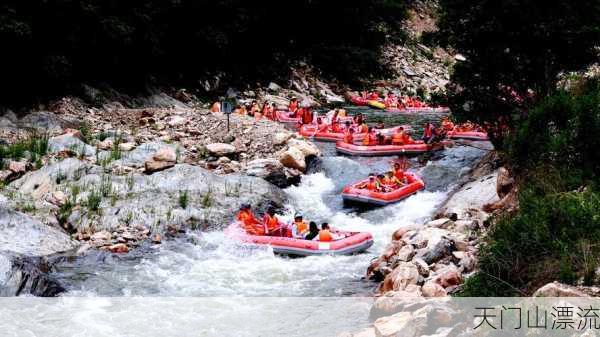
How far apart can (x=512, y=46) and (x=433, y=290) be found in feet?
27.3

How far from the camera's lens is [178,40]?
2800cm

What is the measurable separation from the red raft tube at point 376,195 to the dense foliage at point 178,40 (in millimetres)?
10327

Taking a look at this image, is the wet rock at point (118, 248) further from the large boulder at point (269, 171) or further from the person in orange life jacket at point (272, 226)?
the large boulder at point (269, 171)

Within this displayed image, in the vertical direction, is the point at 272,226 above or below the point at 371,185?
below

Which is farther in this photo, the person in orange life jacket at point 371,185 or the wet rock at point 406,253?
the person in orange life jacket at point 371,185

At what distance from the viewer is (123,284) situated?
11.1 metres

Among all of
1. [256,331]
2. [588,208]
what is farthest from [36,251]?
[588,208]

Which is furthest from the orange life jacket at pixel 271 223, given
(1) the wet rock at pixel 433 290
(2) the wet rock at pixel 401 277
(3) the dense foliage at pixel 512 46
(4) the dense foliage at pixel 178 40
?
(4) the dense foliage at pixel 178 40

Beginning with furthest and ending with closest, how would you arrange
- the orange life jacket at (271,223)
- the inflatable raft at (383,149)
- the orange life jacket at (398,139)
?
1. the orange life jacket at (398,139)
2. the inflatable raft at (383,149)
3. the orange life jacket at (271,223)

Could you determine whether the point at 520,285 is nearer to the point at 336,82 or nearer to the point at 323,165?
the point at 323,165

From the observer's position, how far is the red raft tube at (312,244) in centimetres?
1279

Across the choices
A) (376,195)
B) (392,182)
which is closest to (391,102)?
(392,182)

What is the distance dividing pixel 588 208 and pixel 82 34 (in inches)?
726

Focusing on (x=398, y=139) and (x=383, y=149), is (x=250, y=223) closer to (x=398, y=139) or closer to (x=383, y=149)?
(x=383, y=149)
